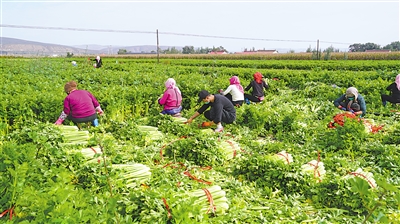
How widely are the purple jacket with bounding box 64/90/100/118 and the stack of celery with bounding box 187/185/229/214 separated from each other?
13.9ft

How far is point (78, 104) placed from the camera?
23.6 feet

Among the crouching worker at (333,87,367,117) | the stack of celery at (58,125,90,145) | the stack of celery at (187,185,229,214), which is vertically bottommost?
the stack of celery at (187,185,229,214)

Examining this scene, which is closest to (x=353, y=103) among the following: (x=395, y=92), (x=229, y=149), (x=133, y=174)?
(x=395, y=92)

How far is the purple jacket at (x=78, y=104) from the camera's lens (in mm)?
7184

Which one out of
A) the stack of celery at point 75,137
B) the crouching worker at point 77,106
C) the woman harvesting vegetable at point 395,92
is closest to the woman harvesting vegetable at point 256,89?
the woman harvesting vegetable at point 395,92

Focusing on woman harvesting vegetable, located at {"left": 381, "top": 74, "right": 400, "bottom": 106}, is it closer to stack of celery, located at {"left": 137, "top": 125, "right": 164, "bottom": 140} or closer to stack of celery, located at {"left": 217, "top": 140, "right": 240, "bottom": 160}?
stack of celery, located at {"left": 217, "top": 140, "right": 240, "bottom": 160}

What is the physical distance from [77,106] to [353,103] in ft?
24.0

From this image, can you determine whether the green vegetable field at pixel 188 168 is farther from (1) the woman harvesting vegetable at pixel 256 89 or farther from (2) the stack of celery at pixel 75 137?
(1) the woman harvesting vegetable at pixel 256 89

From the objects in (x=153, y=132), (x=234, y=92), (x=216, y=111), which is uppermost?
(x=234, y=92)

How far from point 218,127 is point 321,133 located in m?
2.44

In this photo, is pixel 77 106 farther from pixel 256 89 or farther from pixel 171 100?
pixel 256 89

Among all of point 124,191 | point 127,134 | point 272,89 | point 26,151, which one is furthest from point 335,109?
point 26,151

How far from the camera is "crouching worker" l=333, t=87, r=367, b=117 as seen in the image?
8.84m

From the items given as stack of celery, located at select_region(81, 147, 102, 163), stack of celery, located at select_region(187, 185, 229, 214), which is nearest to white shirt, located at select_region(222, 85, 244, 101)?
stack of celery, located at select_region(81, 147, 102, 163)
